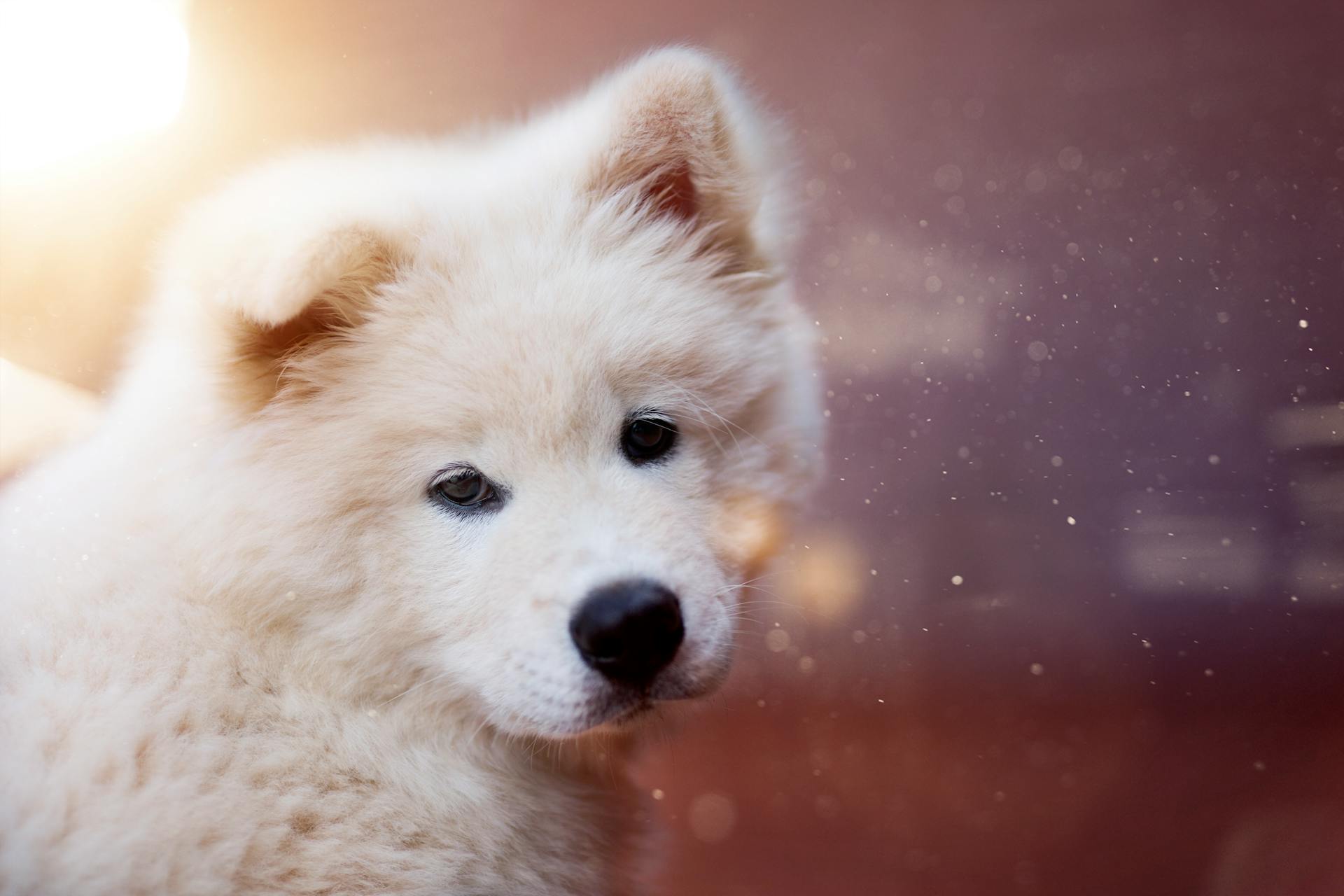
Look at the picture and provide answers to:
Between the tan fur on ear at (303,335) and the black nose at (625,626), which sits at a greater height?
the tan fur on ear at (303,335)

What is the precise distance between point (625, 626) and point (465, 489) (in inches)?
10.0

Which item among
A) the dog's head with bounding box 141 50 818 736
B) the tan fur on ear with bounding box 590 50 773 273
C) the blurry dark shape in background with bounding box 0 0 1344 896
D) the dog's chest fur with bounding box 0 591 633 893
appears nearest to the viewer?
the dog's chest fur with bounding box 0 591 633 893

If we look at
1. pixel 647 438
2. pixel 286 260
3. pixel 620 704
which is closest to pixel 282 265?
pixel 286 260

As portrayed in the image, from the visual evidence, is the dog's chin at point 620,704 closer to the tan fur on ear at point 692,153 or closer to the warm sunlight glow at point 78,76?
the tan fur on ear at point 692,153

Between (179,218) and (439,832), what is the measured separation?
776mm

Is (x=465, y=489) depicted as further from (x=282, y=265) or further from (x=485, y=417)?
(x=282, y=265)

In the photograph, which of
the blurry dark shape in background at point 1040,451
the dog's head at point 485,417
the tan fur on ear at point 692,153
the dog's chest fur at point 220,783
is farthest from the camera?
the blurry dark shape in background at point 1040,451

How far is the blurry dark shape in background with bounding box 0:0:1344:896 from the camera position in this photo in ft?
4.53

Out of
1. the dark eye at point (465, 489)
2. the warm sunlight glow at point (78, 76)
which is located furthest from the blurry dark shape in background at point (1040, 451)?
the dark eye at point (465, 489)

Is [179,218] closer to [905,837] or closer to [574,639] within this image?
[574,639]

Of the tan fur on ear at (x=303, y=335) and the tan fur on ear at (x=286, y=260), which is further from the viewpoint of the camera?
the tan fur on ear at (x=303, y=335)

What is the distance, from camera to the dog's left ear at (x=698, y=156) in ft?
3.50

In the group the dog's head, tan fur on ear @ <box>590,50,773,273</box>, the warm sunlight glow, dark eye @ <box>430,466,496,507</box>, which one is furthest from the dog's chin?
the warm sunlight glow

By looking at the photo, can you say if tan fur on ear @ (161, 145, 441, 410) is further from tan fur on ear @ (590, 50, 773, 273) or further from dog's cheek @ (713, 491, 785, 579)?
dog's cheek @ (713, 491, 785, 579)
